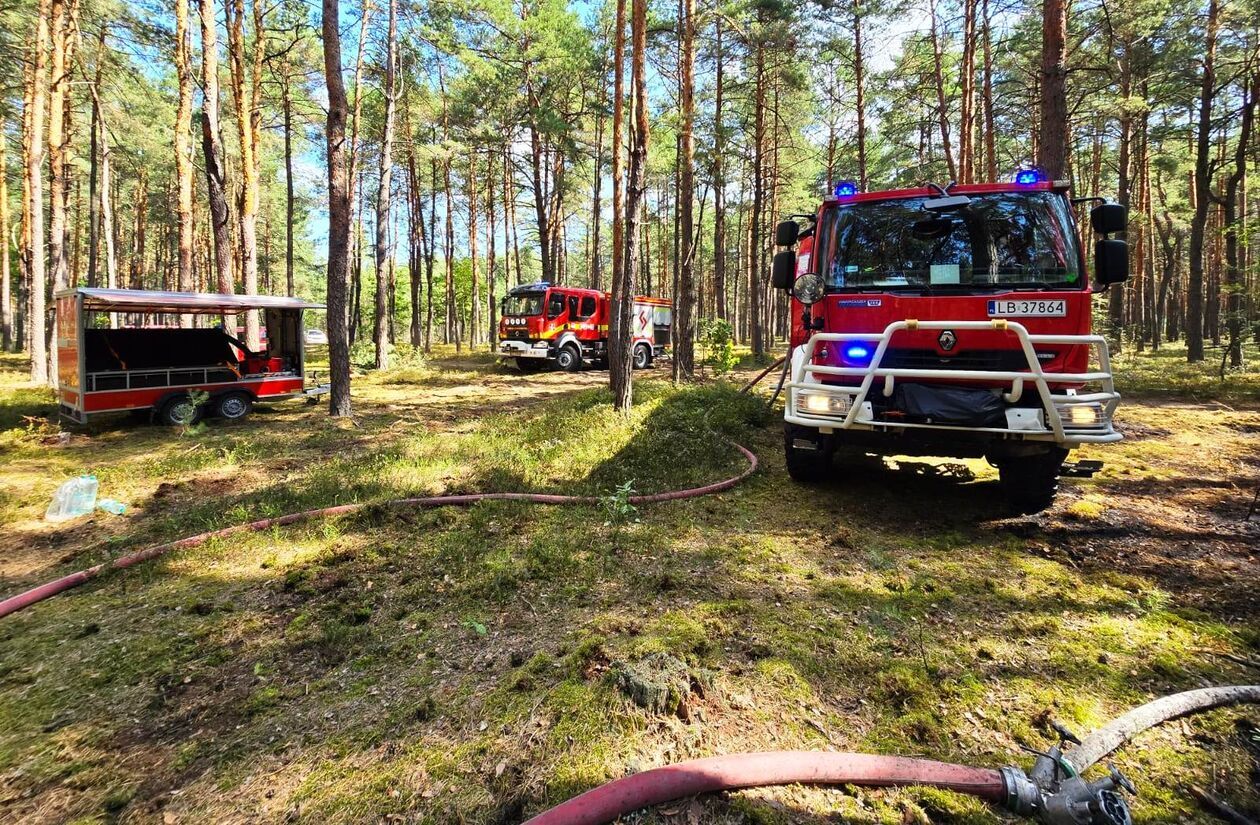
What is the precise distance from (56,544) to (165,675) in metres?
3.06

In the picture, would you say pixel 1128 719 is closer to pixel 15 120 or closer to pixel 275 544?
pixel 275 544

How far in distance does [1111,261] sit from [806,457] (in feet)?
9.17

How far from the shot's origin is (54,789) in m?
2.05

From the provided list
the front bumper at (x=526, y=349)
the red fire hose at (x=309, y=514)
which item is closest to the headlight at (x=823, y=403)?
the red fire hose at (x=309, y=514)

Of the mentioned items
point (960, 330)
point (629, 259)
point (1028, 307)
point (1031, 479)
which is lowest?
point (1031, 479)

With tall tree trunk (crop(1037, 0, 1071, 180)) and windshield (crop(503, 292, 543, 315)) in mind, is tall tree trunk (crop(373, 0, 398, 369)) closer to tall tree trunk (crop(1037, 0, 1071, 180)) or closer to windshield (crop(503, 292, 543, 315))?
windshield (crop(503, 292, 543, 315))

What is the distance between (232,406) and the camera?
32.2 feet

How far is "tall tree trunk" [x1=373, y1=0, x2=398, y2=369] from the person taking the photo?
49.7ft

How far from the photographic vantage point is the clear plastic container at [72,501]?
5.05 meters

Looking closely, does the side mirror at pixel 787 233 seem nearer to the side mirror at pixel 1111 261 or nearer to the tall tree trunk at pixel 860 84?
the side mirror at pixel 1111 261

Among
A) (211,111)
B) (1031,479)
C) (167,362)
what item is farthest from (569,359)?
(1031,479)

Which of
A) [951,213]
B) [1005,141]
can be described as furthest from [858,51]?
[951,213]

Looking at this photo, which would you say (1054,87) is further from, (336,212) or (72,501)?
(72,501)

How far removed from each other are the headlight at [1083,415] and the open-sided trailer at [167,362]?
36.6 feet
